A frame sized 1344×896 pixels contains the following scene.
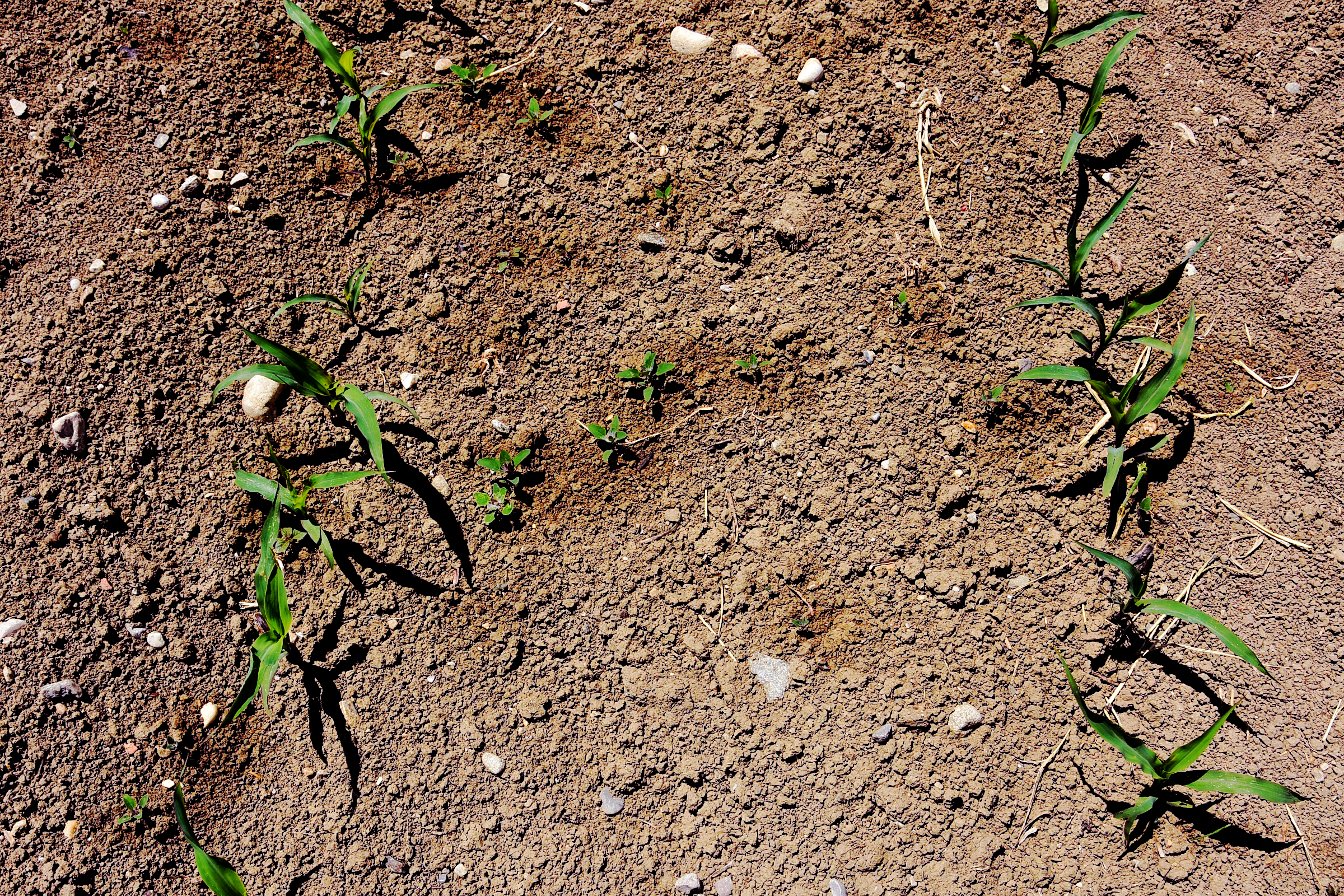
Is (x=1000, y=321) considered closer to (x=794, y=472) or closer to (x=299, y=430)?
(x=794, y=472)

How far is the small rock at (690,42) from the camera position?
6.24ft

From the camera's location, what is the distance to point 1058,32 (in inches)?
75.8

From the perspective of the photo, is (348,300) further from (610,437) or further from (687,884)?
(687,884)

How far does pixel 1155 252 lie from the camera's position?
188 cm

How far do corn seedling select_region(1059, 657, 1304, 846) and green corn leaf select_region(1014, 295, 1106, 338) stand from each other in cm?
80

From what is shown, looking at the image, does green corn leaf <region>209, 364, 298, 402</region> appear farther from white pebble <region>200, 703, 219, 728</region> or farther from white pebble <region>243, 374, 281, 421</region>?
white pebble <region>200, 703, 219, 728</region>

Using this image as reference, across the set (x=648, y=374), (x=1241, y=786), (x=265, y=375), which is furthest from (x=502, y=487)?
(x=1241, y=786)

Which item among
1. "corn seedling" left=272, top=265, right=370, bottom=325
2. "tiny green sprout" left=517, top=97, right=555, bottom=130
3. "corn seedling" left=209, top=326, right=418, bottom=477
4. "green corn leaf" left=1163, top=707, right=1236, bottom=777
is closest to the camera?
"green corn leaf" left=1163, top=707, right=1236, bottom=777

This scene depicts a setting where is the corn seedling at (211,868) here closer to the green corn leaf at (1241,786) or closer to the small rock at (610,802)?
the small rock at (610,802)

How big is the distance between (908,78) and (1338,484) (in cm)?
145

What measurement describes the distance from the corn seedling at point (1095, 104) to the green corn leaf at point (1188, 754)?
4.37 ft

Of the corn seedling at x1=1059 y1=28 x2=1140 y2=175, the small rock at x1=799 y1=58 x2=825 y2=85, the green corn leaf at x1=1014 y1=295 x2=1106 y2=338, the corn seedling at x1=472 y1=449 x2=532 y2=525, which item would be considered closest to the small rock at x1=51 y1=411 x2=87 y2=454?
the corn seedling at x1=472 y1=449 x2=532 y2=525

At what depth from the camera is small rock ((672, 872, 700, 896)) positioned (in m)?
1.70

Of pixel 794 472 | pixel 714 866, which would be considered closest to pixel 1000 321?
pixel 794 472
